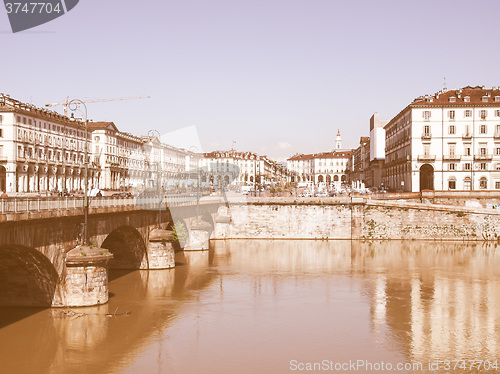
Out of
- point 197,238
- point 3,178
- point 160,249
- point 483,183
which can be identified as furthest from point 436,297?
point 3,178

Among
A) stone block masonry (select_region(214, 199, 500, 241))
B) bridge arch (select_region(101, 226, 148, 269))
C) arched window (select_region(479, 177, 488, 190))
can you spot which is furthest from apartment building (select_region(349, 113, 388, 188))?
bridge arch (select_region(101, 226, 148, 269))

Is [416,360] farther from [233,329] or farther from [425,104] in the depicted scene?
[425,104]

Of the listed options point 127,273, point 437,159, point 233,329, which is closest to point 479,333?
point 233,329

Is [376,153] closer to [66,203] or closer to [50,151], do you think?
[50,151]

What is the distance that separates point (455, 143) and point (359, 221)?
2477cm

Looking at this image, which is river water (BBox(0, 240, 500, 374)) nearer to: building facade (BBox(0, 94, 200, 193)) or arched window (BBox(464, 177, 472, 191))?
building facade (BBox(0, 94, 200, 193))

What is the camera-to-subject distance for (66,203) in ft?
103

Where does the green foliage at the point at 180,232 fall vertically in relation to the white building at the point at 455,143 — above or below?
below

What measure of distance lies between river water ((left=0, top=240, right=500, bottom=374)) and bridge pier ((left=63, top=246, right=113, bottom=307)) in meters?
0.70

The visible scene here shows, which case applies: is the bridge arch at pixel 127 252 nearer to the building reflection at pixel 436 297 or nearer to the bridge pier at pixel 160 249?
the bridge pier at pixel 160 249

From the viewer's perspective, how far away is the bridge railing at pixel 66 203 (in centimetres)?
2570

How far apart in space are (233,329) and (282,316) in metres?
4.30

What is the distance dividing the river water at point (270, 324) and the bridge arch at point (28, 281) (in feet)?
2.60

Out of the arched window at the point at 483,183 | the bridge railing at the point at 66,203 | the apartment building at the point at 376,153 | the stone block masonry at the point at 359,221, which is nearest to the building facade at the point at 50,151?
the stone block masonry at the point at 359,221
